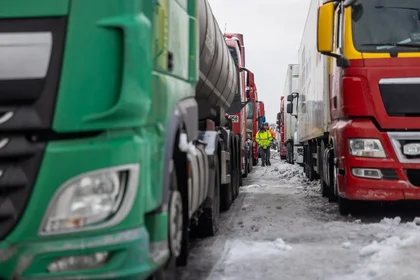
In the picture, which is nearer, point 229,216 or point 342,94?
point 342,94

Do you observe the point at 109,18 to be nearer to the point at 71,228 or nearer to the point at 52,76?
the point at 52,76

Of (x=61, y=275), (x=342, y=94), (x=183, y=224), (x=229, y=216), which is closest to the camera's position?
(x=61, y=275)

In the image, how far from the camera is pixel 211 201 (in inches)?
253

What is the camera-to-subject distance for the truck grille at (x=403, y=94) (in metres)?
7.40

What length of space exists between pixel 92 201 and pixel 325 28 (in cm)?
539

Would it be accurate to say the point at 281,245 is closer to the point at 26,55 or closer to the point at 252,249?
the point at 252,249

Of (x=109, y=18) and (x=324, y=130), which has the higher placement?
(x=109, y=18)

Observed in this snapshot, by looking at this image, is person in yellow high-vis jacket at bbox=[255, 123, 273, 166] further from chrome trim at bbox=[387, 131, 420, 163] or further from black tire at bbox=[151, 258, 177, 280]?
black tire at bbox=[151, 258, 177, 280]

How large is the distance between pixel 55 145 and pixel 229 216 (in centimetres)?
599

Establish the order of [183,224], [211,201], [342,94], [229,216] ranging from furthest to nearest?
[229,216] → [342,94] → [211,201] → [183,224]

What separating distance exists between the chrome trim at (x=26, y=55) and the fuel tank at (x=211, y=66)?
10.8ft

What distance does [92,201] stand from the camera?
294cm

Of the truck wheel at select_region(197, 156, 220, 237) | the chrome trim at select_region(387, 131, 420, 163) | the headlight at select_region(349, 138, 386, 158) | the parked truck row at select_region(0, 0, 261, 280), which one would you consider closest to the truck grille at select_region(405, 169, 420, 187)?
the chrome trim at select_region(387, 131, 420, 163)

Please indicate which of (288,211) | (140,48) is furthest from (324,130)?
(140,48)
